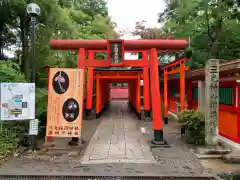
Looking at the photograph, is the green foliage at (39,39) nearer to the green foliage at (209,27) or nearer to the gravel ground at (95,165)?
the gravel ground at (95,165)

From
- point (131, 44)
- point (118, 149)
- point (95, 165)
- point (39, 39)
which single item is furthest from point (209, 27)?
point (95, 165)

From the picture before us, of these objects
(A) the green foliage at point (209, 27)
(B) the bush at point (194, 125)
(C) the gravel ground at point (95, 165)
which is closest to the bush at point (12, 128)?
(C) the gravel ground at point (95, 165)

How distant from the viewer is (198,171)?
6.47 metres

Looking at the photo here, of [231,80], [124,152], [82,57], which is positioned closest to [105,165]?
[124,152]

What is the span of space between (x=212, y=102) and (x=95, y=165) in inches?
154

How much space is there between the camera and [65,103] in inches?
341

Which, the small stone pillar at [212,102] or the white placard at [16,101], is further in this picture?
the small stone pillar at [212,102]

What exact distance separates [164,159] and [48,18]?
31.7 feet

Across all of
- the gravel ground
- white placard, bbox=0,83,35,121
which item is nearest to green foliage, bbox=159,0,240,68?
the gravel ground

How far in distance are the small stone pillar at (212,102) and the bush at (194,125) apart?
48cm

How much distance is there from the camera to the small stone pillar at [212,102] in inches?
328

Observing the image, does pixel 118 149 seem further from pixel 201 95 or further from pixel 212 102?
pixel 201 95

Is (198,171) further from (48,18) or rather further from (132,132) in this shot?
(48,18)

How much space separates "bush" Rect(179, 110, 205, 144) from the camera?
29.2 feet
